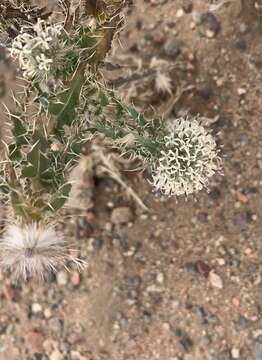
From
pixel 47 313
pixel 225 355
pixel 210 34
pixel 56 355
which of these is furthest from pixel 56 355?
pixel 210 34

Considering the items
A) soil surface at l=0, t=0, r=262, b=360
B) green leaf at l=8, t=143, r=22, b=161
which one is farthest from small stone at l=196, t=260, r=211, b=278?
green leaf at l=8, t=143, r=22, b=161

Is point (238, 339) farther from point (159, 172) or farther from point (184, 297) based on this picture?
point (159, 172)

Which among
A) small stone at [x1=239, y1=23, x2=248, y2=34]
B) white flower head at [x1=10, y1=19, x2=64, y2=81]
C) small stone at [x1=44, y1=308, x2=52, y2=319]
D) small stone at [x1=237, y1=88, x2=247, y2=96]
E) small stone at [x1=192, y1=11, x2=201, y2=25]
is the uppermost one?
white flower head at [x1=10, y1=19, x2=64, y2=81]

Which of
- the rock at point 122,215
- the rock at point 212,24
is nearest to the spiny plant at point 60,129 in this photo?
the rock at point 122,215

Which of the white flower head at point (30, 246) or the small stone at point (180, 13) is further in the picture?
the small stone at point (180, 13)

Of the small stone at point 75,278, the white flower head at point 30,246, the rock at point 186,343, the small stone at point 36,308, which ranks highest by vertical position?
the white flower head at point 30,246

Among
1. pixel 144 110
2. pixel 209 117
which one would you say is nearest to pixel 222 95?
pixel 209 117

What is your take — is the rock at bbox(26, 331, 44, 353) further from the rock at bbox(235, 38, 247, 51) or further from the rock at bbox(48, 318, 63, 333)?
the rock at bbox(235, 38, 247, 51)

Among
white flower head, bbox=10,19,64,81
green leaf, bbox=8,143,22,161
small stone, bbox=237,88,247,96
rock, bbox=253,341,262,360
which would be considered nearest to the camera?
white flower head, bbox=10,19,64,81

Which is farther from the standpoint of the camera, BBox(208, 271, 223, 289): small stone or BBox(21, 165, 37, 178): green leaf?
BBox(208, 271, 223, 289): small stone

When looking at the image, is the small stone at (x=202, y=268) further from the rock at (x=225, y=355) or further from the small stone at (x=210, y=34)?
the small stone at (x=210, y=34)
